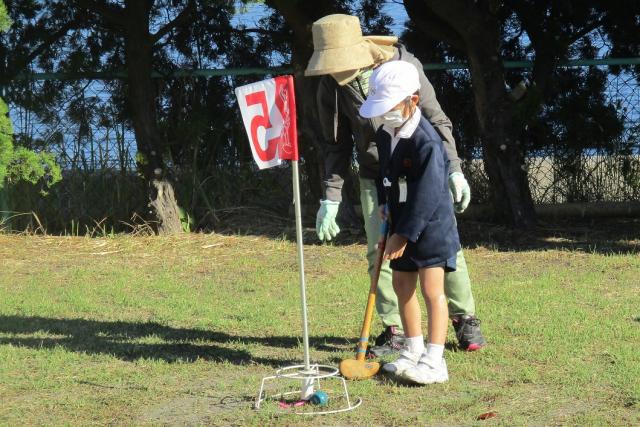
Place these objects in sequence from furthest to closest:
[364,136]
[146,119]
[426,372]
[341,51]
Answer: [146,119]
[364,136]
[341,51]
[426,372]

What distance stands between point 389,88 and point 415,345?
50.1 inches

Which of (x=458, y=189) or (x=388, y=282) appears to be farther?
(x=388, y=282)

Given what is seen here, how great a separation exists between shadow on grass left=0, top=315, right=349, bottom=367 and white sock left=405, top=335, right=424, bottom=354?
76cm

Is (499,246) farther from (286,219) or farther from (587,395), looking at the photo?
(587,395)

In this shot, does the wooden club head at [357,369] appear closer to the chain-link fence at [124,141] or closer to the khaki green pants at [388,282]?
the khaki green pants at [388,282]

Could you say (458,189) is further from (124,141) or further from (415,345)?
(124,141)

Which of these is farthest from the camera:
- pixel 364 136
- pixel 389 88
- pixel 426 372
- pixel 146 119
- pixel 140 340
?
pixel 146 119

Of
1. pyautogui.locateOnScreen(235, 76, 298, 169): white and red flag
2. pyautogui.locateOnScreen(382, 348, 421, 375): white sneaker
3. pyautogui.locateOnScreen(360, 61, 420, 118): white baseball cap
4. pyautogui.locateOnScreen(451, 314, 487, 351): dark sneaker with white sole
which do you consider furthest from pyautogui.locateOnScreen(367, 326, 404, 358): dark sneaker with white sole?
pyautogui.locateOnScreen(360, 61, 420, 118): white baseball cap

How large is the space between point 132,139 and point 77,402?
20.1ft

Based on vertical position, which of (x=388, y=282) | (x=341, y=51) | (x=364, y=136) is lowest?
(x=388, y=282)

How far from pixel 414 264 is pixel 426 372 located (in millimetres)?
521

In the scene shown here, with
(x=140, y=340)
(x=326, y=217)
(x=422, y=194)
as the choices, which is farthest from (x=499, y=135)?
(x=422, y=194)

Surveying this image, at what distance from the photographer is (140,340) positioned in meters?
6.26

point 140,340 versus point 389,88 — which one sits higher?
point 389,88
